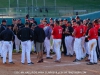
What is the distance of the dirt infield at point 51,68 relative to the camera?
11.8 metres

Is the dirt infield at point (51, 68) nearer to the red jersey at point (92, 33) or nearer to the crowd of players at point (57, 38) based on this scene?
the crowd of players at point (57, 38)

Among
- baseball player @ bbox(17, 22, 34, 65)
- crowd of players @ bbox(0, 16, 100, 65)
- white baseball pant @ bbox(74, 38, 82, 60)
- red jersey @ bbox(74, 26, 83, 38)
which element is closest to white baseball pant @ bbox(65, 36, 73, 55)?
crowd of players @ bbox(0, 16, 100, 65)

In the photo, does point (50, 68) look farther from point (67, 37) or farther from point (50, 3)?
point (50, 3)

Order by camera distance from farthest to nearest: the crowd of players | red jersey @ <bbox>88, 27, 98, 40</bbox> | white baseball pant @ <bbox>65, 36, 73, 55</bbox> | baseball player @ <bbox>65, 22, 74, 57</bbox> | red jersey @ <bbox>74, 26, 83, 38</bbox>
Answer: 1. white baseball pant @ <bbox>65, 36, 73, 55</bbox>
2. baseball player @ <bbox>65, 22, 74, 57</bbox>
3. red jersey @ <bbox>74, 26, 83, 38</bbox>
4. the crowd of players
5. red jersey @ <bbox>88, 27, 98, 40</bbox>

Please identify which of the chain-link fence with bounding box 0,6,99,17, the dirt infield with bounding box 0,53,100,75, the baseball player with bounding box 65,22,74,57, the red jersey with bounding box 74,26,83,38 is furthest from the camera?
the chain-link fence with bounding box 0,6,99,17

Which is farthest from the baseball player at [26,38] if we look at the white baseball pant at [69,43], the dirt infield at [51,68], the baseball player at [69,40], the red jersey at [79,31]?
the white baseball pant at [69,43]

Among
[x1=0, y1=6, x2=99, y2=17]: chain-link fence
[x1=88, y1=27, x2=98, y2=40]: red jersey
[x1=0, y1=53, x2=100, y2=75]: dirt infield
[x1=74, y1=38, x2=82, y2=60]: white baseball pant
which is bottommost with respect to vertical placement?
[x1=0, y1=53, x2=100, y2=75]: dirt infield

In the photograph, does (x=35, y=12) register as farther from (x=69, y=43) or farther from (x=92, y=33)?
(x=92, y=33)

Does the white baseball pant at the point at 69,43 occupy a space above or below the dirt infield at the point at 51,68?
above

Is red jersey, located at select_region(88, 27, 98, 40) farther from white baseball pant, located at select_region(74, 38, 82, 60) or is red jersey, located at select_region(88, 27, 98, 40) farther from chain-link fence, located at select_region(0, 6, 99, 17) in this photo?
chain-link fence, located at select_region(0, 6, 99, 17)

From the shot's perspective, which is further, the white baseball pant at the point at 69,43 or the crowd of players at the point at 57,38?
the white baseball pant at the point at 69,43

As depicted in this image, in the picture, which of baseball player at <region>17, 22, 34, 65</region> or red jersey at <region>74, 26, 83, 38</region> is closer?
baseball player at <region>17, 22, 34, 65</region>

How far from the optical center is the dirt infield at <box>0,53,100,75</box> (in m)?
11.8

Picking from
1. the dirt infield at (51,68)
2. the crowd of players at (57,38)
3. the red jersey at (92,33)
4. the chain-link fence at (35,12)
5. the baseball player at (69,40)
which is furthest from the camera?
the chain-link fence at (35,12)
